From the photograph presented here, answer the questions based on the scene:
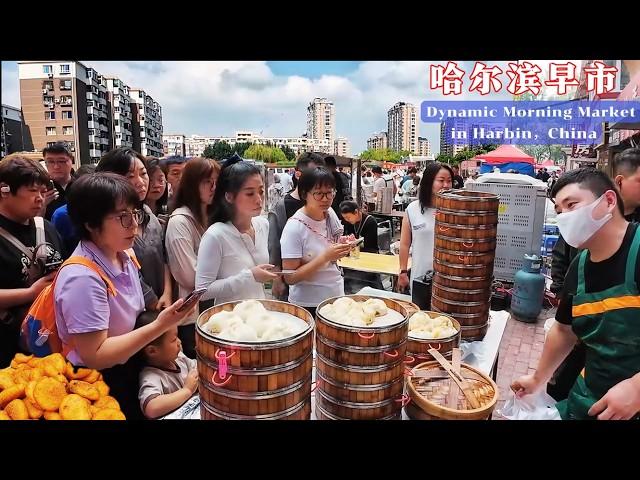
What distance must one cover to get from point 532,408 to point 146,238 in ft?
7.53

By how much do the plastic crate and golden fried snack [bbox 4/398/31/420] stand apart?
4.93m

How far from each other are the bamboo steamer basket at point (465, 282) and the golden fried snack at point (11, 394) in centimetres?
197

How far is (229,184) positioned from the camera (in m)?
2.34

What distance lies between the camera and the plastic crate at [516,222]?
16.6ft

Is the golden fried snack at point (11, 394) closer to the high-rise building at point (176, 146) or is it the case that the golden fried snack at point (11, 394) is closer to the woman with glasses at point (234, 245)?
the woman with glasses at point (234, 245)

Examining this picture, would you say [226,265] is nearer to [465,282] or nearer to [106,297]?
[106,297]

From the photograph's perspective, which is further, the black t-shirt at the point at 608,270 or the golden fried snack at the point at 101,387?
the black t-shirt at the point at 608,270

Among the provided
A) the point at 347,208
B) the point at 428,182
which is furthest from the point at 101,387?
the point at 347,208

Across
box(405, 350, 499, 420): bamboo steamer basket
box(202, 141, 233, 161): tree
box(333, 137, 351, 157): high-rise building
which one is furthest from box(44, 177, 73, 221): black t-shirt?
box(333, 137, 351, 157): high-rise building

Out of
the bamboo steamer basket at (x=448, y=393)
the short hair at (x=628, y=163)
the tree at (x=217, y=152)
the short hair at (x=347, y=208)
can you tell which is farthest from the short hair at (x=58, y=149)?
the short hair at (x=628, y=163)

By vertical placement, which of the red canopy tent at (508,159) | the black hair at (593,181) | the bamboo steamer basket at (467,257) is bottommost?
the bamboo steamer basket at (467,257)

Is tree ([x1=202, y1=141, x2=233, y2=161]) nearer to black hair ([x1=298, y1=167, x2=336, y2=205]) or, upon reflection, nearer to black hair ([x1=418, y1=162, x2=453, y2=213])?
black hair ([x1=298, y1=167, x2=336, y2=205])

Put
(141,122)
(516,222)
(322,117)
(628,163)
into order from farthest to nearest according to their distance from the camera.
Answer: (141,122), (322,117), (516,222), (628,163)

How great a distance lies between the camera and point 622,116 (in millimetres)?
6680
